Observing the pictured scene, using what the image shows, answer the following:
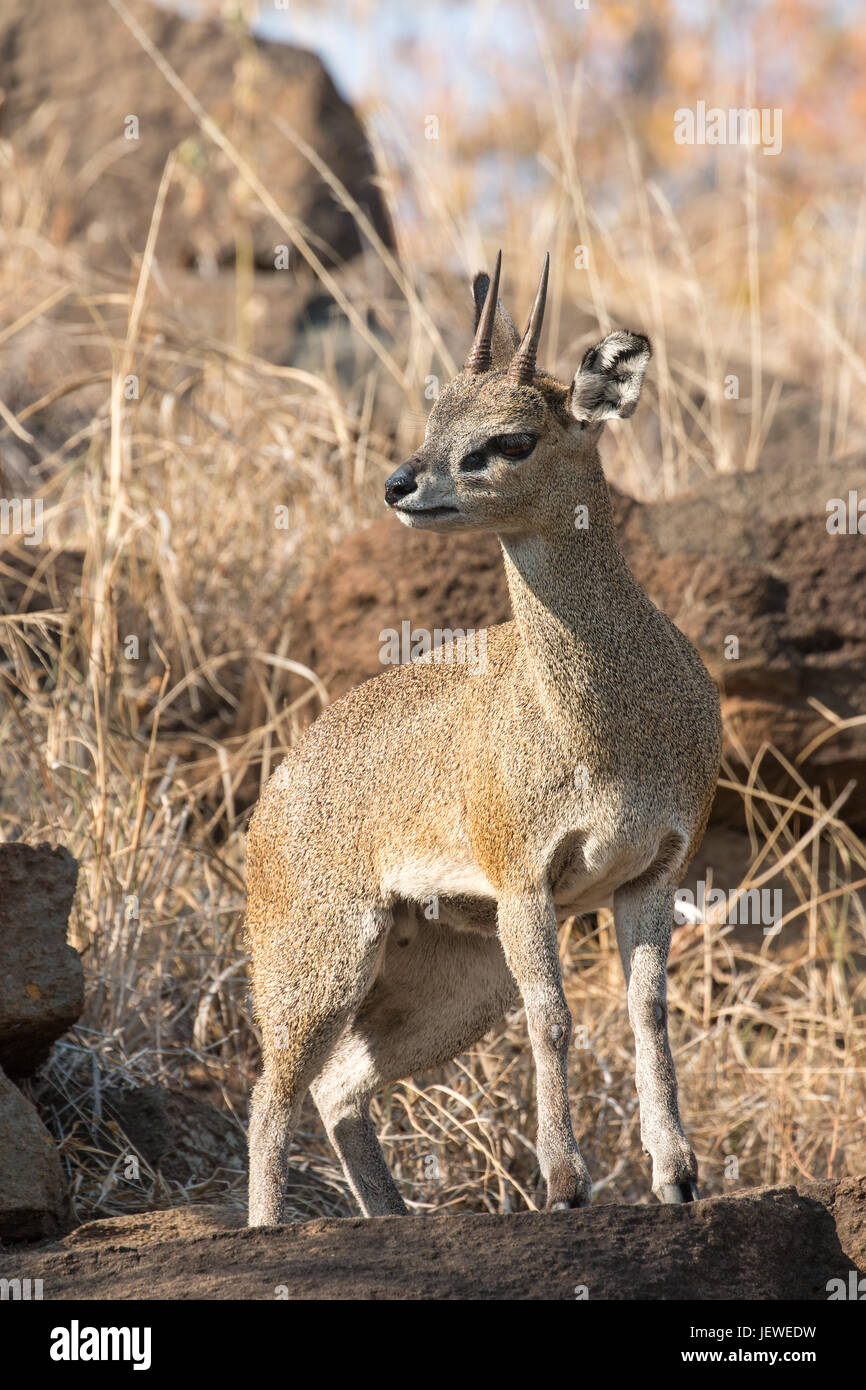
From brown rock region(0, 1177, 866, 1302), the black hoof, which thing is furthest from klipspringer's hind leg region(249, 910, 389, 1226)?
the black hoof

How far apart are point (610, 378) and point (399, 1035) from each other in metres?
2.40

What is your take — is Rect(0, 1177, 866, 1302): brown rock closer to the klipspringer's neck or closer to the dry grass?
the klipspringer's neck

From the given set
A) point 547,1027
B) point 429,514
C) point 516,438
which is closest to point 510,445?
point 516,438

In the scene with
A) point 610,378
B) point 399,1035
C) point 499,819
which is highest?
→ point 610,378

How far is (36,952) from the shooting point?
5727 millimetres

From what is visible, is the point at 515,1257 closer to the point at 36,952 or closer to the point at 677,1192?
the point at 677,1192

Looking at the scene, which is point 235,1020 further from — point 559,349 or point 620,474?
point 559,349

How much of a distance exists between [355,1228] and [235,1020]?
290 centimetres

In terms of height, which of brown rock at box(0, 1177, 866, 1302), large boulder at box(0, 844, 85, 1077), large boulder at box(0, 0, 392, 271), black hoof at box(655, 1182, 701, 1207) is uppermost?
large boulder at box(0, 0, 392, 271)

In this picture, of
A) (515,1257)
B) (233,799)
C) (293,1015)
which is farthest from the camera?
(233,799)

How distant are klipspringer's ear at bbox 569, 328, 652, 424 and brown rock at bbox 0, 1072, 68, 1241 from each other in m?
2.82

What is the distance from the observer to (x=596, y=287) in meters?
9.66

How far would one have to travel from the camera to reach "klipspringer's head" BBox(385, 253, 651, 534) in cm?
459

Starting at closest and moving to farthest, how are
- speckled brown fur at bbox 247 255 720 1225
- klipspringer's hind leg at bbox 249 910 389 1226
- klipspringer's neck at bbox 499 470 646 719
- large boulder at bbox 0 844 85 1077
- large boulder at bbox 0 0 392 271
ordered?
speckled brown fur at bbox 247 255 720 1225, klipspringer's neck at bbox 499 470 646 719, klipspringer's hind leg at bbox 249 910 389 1226, large boulder at bbox 0 844 85 1077, large boulder at bbox 0 0 392 271
